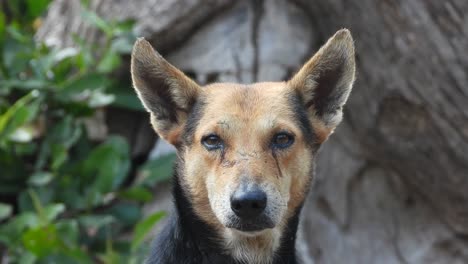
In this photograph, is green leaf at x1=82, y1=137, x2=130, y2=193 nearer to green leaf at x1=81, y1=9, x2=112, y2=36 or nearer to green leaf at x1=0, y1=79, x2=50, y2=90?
green leaf at x1=0, y1=79, x2=50, y2=90

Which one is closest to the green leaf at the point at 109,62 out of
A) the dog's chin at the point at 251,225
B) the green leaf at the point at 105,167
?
the green leaf at the point at 105,167

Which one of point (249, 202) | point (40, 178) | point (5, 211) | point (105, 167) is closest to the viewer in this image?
point (249, 202)

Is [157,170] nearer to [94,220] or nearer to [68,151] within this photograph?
[94,220]

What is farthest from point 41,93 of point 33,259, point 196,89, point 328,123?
point 328,123

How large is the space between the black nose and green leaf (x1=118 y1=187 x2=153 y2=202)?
3.00 metres

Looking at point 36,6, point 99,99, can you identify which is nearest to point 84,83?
point 99,99

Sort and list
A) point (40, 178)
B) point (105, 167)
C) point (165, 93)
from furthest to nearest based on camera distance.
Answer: point (105, 167) → point (40, 178) → point (165, 93)

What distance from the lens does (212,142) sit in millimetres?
4578

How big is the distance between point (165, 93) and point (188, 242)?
3.02 feet

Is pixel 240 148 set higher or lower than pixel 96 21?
higher

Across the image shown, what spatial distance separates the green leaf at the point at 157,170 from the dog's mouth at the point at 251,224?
2.91 meters

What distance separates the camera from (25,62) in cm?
735

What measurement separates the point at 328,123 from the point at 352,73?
0.34 metres

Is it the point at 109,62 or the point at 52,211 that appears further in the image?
the point at 109,62
